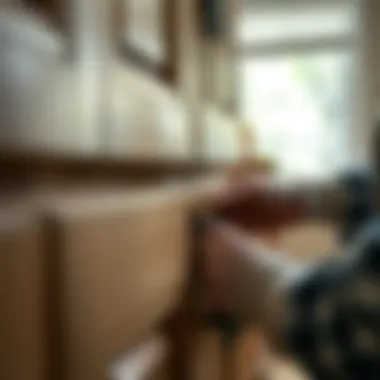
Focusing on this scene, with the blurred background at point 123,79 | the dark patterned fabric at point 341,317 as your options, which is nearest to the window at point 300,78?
the blurred background at point 123,79

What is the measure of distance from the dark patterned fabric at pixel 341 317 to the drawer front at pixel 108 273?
132 millimetres

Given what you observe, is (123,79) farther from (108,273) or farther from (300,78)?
(300,78)

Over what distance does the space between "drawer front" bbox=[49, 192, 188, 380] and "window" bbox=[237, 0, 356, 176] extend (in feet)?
5.84

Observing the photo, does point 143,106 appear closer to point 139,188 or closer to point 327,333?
point 139,188

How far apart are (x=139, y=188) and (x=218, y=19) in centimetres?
38

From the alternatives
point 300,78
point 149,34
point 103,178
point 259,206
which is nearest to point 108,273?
point 103,178

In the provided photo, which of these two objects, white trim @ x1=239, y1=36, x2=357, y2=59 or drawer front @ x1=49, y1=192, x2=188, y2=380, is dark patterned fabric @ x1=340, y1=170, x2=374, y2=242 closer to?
drawer front @ x1=49, y1=192, x2=188, y2=380

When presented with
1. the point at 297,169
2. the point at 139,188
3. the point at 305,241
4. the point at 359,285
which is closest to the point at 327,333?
the point at 359,285

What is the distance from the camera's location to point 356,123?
2133 millimetres

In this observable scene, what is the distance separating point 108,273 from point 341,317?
0.25 metres

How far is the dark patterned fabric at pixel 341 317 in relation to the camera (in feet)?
1.61

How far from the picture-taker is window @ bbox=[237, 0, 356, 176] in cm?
216

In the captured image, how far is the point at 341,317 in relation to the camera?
0.50 meters

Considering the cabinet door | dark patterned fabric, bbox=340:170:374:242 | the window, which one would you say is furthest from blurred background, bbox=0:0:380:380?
the window
